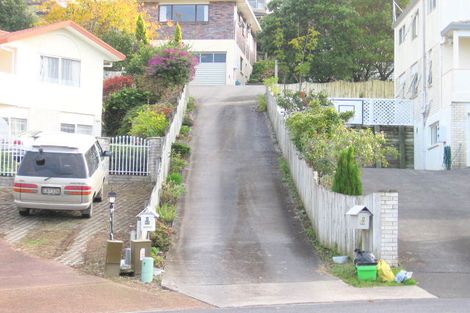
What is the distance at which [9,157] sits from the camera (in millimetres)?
22031

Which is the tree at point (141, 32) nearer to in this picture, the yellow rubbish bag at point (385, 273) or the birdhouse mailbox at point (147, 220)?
the birdhouse mailbox at point (147, 220)

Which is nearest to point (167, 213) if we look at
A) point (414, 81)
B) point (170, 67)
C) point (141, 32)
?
point (170, 67)

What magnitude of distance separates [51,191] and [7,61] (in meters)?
10.7

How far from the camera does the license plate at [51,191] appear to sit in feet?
57.0

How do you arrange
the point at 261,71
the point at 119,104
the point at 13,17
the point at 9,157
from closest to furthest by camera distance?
the point at 9,157 → the point at 119,104 → the point at 13,17 → the point at 261,71

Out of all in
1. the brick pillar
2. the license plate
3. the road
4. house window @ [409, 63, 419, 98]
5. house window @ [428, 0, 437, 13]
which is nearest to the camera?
the road

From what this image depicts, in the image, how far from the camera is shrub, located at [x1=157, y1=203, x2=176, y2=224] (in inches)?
692

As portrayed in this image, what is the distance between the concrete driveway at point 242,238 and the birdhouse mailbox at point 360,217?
1195 millimetres

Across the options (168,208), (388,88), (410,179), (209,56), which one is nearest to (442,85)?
(410,179)

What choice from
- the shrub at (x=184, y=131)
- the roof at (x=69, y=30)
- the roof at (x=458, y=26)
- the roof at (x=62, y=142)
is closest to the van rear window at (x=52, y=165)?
the roof at (x=62, y=142)

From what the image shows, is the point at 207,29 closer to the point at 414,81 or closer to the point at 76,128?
the point at 414,81

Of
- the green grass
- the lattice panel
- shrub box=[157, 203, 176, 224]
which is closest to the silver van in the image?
shrub box=[157, 203, 176, 224]

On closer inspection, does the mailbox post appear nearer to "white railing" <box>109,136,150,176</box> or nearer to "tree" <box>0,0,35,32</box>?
"white railing" <box>109,136,150,176</box>

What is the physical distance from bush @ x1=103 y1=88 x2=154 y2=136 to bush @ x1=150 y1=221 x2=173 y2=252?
50.7 ft
